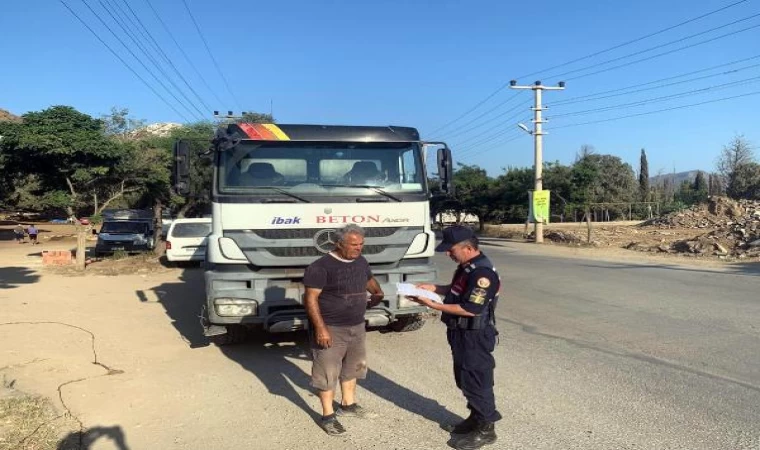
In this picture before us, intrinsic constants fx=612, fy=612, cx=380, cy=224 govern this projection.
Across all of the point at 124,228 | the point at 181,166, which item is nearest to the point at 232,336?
the point at 181,166

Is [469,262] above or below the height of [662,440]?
above

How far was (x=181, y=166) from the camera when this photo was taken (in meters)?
7.24

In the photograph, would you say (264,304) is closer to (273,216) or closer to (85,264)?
(273,216)

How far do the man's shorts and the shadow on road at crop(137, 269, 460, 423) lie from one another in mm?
507

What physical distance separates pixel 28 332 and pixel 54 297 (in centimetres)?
431

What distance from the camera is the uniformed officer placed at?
415 cm

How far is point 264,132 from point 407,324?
123 inches

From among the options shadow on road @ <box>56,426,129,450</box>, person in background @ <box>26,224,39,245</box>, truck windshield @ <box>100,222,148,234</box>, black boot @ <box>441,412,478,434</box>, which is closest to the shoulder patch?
black boot @ <box>441,412,478,434</box>

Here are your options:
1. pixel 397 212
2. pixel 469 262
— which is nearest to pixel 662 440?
pixel 469 262

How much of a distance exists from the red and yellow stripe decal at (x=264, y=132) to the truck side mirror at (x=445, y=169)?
1.95 meters

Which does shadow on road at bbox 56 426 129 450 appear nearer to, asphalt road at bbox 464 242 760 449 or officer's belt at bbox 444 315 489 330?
officer's belt at bbox 444 315 489 330

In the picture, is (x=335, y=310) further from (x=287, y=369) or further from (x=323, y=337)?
(x=287, y=369)

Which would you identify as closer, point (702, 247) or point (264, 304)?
point (264, 304)

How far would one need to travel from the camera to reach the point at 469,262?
425 cm
